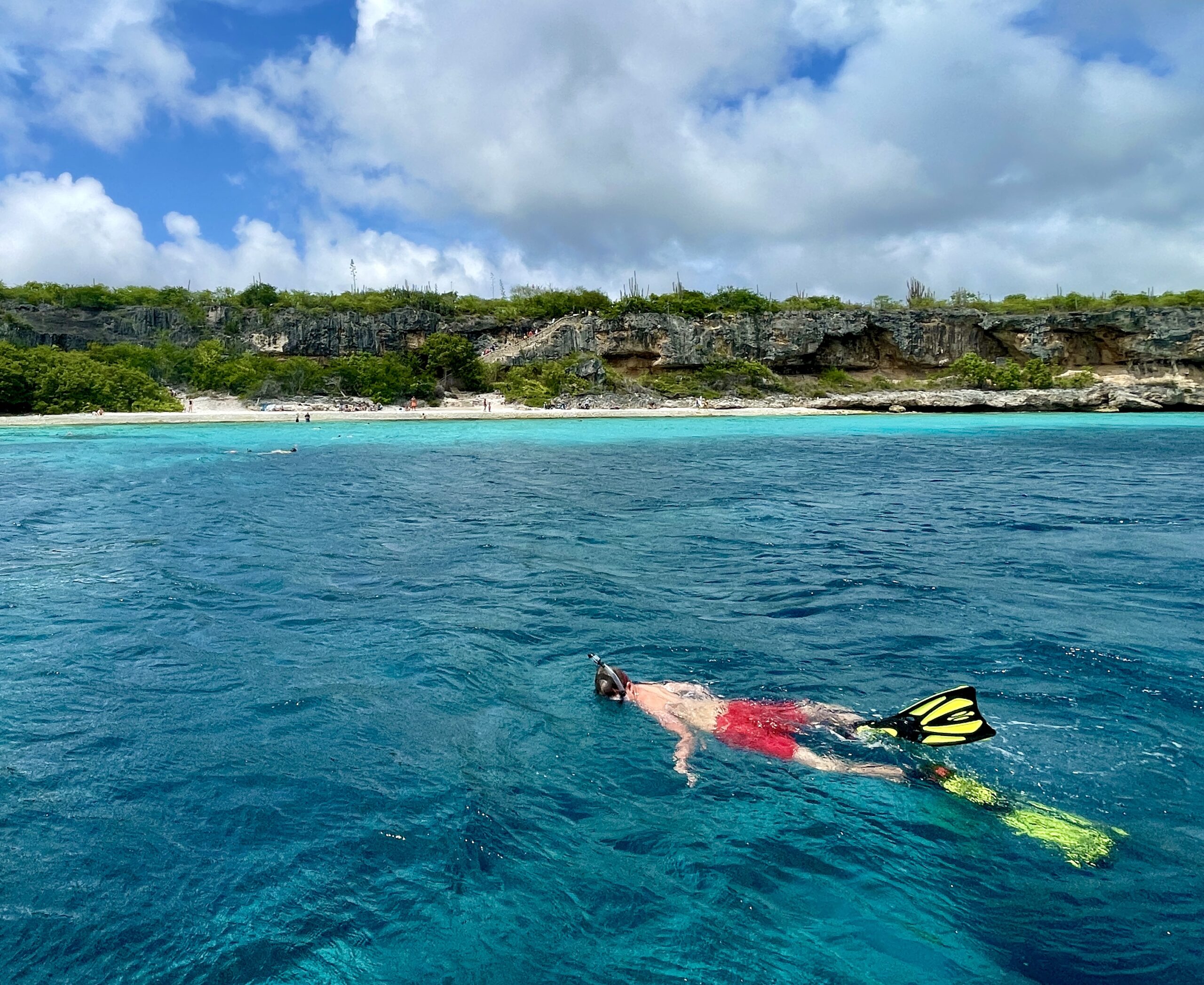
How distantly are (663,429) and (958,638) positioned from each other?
36830mm

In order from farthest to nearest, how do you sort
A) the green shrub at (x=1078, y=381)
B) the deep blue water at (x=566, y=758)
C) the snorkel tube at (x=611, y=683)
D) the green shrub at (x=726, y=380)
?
the green shrub at (x=726, y=380) < the green shrub at (x=1078, y=381) < the snorkel tube at (x=611, y=683) < the deep blue water at (x=566, y=758)

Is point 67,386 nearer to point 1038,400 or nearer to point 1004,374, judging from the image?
point 1038,400

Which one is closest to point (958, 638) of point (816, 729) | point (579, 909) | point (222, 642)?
point (816, 729)

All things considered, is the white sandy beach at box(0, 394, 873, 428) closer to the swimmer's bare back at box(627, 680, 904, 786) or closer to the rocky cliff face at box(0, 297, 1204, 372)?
the rocky cliff face at box(0, 297, 1204, 372)

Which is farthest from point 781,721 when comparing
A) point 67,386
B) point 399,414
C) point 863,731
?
point 67,386

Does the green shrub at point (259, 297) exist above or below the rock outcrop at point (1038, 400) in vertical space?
above

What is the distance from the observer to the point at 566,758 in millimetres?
5648

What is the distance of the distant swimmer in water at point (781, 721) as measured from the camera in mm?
5426

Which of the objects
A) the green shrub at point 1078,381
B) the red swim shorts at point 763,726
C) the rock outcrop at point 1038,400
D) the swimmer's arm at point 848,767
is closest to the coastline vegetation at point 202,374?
the rock outcrop at point 1038,400

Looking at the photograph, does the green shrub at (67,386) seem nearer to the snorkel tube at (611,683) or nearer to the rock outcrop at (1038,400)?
the rock outcrop at (1038,400)

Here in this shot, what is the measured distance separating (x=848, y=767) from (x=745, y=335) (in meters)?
67.5

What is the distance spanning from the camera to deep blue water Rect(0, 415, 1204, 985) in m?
3.80

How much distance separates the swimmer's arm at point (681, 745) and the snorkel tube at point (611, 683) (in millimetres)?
413

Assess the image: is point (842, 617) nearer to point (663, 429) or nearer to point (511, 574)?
point (511, 574)
